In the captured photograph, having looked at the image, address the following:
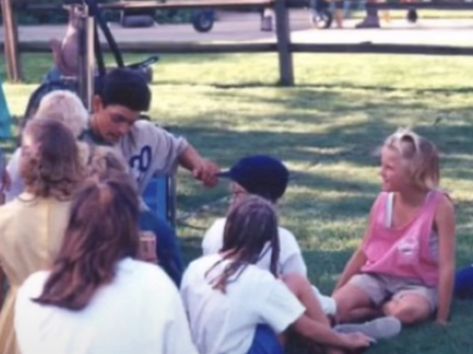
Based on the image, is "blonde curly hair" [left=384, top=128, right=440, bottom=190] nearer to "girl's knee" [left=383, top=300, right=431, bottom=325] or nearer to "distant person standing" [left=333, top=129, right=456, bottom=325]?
"distant person standing" [left=333, top=129, right=456, bottom=325]

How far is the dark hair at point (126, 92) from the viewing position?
584 cm

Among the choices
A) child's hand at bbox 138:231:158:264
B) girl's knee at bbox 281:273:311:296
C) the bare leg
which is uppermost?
child's hand at bbox 138:231:158:264

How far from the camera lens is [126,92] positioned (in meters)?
5.84

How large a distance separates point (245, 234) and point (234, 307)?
24 cm

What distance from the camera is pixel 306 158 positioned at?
10.5 metres

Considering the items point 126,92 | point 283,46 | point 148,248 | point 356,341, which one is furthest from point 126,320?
point 283,46

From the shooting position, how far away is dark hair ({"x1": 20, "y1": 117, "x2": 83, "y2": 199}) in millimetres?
4449

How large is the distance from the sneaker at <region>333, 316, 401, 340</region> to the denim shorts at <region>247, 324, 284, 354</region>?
0.83 metres

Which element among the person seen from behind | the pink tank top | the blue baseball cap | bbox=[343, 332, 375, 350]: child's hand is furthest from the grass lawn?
the person seen from behind

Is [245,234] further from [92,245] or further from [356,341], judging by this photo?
[92,245]

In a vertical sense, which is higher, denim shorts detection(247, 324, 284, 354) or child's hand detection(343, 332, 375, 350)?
denim shorts detection(247, 324, 284, 354)

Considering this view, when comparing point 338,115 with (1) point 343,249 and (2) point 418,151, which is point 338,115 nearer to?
(1) point 343,249

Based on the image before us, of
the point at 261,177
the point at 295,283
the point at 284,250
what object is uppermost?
the point at 261,177

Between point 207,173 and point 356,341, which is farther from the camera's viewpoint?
point 207,173
